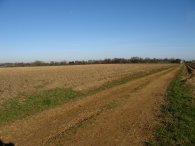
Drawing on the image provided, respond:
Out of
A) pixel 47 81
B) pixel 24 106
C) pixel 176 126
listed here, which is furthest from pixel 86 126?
pixel 47 81

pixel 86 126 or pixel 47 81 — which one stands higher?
pixel 86 126

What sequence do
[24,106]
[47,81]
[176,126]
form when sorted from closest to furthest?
[176,126], [24,106], [47,81]

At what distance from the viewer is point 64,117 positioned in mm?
11188

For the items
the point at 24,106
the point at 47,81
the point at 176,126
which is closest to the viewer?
the point at 176,126

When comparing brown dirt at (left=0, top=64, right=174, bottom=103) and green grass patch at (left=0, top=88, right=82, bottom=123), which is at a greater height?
green grass patch at (left=0, top=88, right=82, bottom=123)

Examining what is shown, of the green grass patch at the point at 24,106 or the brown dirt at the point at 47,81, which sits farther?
the brown dirt at the point at 47,81

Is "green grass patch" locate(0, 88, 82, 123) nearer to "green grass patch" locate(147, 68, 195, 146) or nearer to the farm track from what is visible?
the farm track

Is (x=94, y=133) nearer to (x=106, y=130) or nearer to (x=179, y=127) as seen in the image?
(x=106, y=130)

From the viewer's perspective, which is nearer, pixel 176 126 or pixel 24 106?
pixel 176 126

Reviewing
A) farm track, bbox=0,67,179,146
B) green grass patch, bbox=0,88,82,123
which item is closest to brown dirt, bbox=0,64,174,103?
green grass patch, bbox=0,88,82,123

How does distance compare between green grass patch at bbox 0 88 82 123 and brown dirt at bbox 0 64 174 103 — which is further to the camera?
brown dirt at bbox 0 64 174 103

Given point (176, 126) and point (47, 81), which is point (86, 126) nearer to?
point (176, 126)

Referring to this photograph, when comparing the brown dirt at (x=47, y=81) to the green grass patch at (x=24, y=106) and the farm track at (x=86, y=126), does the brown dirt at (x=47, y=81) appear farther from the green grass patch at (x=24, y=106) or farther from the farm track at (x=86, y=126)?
the farm track at (x=86, y=126)

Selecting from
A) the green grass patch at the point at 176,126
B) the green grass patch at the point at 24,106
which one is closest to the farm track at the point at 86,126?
the green grass patch at the point at 176,126
